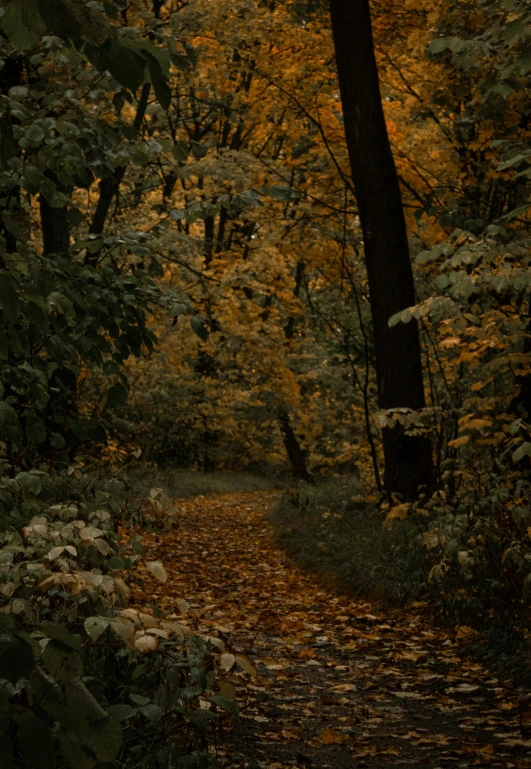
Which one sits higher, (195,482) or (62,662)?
(62,662)

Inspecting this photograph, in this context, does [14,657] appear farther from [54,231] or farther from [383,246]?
[383,246]

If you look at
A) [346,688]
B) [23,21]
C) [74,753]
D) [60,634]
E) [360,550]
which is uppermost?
[23,21]

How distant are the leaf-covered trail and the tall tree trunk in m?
1.85

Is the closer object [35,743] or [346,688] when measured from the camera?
[35,743]

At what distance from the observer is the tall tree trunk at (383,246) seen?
29.7 ft

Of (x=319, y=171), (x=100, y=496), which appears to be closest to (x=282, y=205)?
(x=319, y=171)

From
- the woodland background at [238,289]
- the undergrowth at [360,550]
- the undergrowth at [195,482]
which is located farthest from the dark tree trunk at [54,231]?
the undergrowth at [195,482]

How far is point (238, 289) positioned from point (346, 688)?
14.4 meters

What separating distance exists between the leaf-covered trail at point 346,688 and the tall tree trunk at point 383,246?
185cm

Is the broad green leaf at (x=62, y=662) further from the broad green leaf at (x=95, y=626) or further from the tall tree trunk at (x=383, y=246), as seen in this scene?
the tall tree trunk at (x=383, y=246)

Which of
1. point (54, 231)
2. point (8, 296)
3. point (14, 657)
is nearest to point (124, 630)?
point (14, 657)

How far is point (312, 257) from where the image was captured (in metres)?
12.7

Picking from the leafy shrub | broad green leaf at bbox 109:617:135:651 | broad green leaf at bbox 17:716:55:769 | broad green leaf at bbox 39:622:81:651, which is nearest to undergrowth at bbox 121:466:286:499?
the leafy shrub

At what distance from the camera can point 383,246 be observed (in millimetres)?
9133
